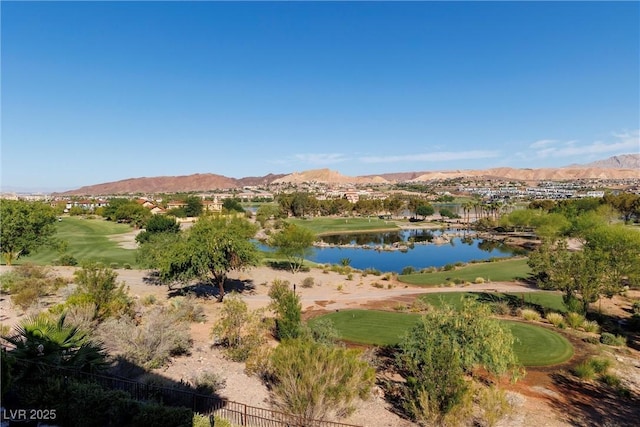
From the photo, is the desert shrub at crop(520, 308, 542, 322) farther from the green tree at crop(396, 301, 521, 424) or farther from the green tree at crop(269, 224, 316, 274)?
the green tree at crop(269, 224, 316, 274)

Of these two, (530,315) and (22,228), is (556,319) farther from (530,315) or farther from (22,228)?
(22,228)

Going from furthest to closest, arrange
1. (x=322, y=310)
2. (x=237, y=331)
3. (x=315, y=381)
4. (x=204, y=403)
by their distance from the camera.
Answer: (x=322, y=310)
(x=237, y=331)
(x=204, y=403)
(x=315, y=381)

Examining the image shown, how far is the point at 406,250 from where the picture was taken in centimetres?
6900

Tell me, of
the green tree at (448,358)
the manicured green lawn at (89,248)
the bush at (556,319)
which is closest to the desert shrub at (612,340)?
the bush at (556,319)

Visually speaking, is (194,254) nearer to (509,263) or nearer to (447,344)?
(447,344)

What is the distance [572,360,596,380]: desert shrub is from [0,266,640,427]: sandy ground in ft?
4.66

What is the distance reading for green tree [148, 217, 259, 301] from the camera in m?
28.4

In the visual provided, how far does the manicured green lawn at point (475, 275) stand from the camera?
1560 inches

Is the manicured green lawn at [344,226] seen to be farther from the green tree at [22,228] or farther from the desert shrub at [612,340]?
the desert shrub at [612,340]

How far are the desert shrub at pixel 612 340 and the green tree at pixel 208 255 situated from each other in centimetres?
2336

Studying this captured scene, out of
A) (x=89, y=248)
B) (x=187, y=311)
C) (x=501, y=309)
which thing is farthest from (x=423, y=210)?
(x=187, y=311)

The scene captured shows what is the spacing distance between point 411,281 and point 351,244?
37099 mm

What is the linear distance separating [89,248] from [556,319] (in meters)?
57.4

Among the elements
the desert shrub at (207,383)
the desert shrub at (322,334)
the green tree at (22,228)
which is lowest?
the desert shrub at (322,334)
